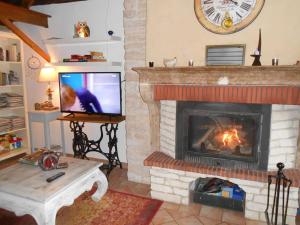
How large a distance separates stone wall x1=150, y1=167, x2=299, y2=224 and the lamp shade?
2.20 m

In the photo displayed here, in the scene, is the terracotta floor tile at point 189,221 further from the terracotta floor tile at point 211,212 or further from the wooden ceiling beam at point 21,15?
the wooden ceiling beam at point 21,15

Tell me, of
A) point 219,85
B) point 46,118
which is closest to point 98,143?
point 46,118

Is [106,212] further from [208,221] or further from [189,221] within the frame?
[208,221]

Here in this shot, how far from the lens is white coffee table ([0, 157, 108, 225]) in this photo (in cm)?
203

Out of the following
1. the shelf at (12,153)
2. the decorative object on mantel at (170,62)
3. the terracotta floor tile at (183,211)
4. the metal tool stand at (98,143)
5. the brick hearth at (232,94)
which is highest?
the decorative object on mantel at (170,62)

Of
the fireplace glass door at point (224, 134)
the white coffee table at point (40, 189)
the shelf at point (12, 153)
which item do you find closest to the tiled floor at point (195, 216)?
the fireplace glass door at point (224, 134)

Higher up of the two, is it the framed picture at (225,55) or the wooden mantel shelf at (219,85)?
the framed picture at (225,55)

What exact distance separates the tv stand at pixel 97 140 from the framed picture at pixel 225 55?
149cm

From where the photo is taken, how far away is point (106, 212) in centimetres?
261

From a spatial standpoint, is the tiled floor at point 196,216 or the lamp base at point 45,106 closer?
the tiled floor at point 196,216

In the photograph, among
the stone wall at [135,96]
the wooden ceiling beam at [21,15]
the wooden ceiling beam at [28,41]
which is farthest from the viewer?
the wooden ceiling beam at [28,41]

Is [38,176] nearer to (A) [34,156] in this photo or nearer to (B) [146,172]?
(A) [34,156]

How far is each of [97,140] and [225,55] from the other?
2.34m

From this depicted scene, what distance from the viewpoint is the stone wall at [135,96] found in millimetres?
2930
